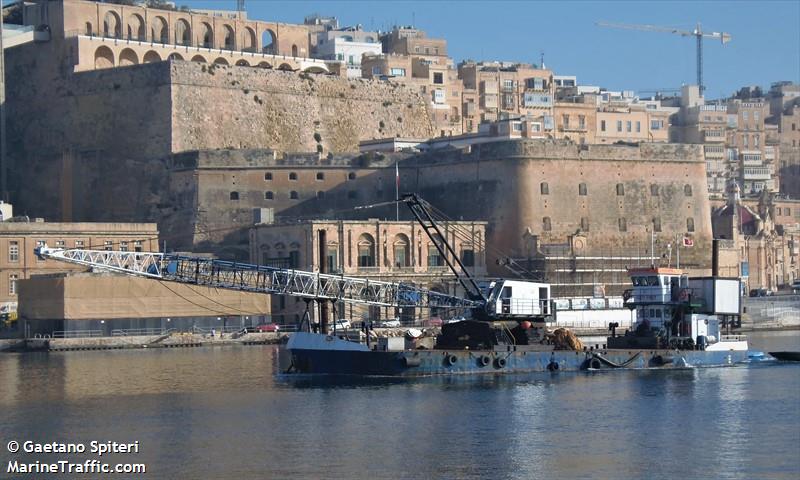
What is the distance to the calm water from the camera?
3806 cm

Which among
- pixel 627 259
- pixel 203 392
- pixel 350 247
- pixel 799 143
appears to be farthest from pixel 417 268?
pixel 799 143

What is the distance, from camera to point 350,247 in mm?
79250

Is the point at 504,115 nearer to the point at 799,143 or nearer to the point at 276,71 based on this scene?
the point at 276,71

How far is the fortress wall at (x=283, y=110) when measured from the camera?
87.1 metres

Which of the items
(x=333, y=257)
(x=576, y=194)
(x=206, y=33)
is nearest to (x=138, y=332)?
(x=333, y=257)

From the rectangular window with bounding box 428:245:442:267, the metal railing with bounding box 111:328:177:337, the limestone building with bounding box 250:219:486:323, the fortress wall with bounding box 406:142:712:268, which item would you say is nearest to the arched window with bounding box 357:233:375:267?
the limestone building with bounding box 250:219:486:323

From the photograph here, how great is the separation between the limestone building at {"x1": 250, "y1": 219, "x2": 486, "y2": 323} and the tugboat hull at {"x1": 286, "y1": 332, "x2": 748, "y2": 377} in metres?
20.7

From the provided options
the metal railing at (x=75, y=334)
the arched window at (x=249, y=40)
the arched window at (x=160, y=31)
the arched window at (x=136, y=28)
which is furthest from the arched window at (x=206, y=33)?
the metal railing at (x=75, y=334)

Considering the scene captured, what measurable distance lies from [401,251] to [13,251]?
17.1 metres

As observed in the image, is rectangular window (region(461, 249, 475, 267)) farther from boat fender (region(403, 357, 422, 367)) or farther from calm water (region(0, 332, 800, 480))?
boat fender (region(403, 357, 422, 367))

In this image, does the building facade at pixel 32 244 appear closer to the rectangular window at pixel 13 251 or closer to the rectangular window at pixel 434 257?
the rectangular window at pixel 13 251

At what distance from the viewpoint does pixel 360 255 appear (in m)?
79.8

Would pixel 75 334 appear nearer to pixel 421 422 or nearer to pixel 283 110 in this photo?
pixel 283 110

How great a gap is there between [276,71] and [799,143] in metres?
55.4
